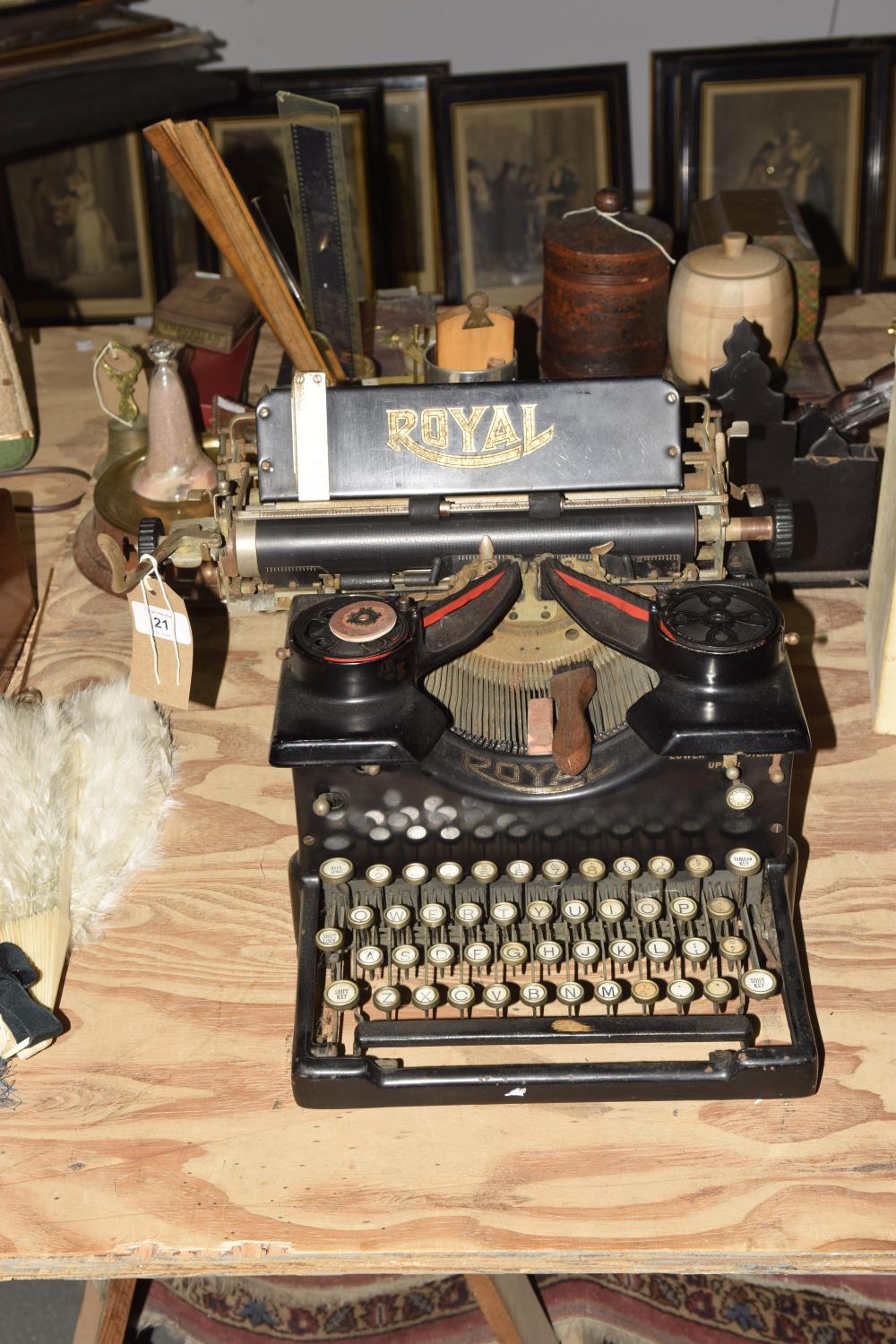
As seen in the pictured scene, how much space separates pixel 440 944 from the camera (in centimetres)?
204

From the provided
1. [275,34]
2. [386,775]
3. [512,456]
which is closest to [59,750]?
[386,775]

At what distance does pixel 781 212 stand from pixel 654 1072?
7.22ft

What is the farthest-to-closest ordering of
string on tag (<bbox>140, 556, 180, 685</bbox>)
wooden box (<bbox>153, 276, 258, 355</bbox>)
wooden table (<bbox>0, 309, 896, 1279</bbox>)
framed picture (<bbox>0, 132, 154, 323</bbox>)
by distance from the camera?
framed picture (<bbox>0, 132, 154, 323</bbox>) < wooden box (<bbox>153, 276, 258, 355</bbox>) < string on tag (<bbox>140, 556, 180, 685</bbox>) < wooden table (<bbox>0, 309, 896, 1279</bbox>)

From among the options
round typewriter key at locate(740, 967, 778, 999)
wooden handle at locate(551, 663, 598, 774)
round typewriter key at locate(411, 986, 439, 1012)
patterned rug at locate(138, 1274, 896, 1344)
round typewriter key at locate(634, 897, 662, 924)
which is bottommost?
patterned rug at locate(138, 1274, 896, 1344)

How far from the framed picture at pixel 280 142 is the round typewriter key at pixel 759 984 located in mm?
2901

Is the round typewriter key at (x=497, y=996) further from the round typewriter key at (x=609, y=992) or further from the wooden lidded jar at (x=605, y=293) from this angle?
the wooden lidded jar at (x=605, y=293)

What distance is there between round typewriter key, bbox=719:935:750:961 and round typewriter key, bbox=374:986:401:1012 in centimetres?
48

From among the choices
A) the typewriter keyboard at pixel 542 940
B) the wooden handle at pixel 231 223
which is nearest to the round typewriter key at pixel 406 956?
the typewriter keyboard at pixel 542 940

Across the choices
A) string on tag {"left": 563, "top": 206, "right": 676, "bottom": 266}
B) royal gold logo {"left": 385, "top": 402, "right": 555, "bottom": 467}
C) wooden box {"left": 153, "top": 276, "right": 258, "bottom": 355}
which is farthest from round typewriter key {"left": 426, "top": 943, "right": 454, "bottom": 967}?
wooden box {"left": 153, "top": 276, "right": 258, "bottom": 355}

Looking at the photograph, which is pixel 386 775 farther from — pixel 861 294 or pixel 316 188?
pixel 861 294

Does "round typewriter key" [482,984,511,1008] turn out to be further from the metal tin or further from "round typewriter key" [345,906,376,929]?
the metal tin

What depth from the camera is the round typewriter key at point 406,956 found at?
2012 mm

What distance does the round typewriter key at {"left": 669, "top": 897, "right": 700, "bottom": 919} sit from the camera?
2.06m

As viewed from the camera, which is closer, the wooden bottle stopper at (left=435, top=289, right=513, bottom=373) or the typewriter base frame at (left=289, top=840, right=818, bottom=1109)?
the typewriter base frame at (left=289, top=840, right=818, bottom=1109)
